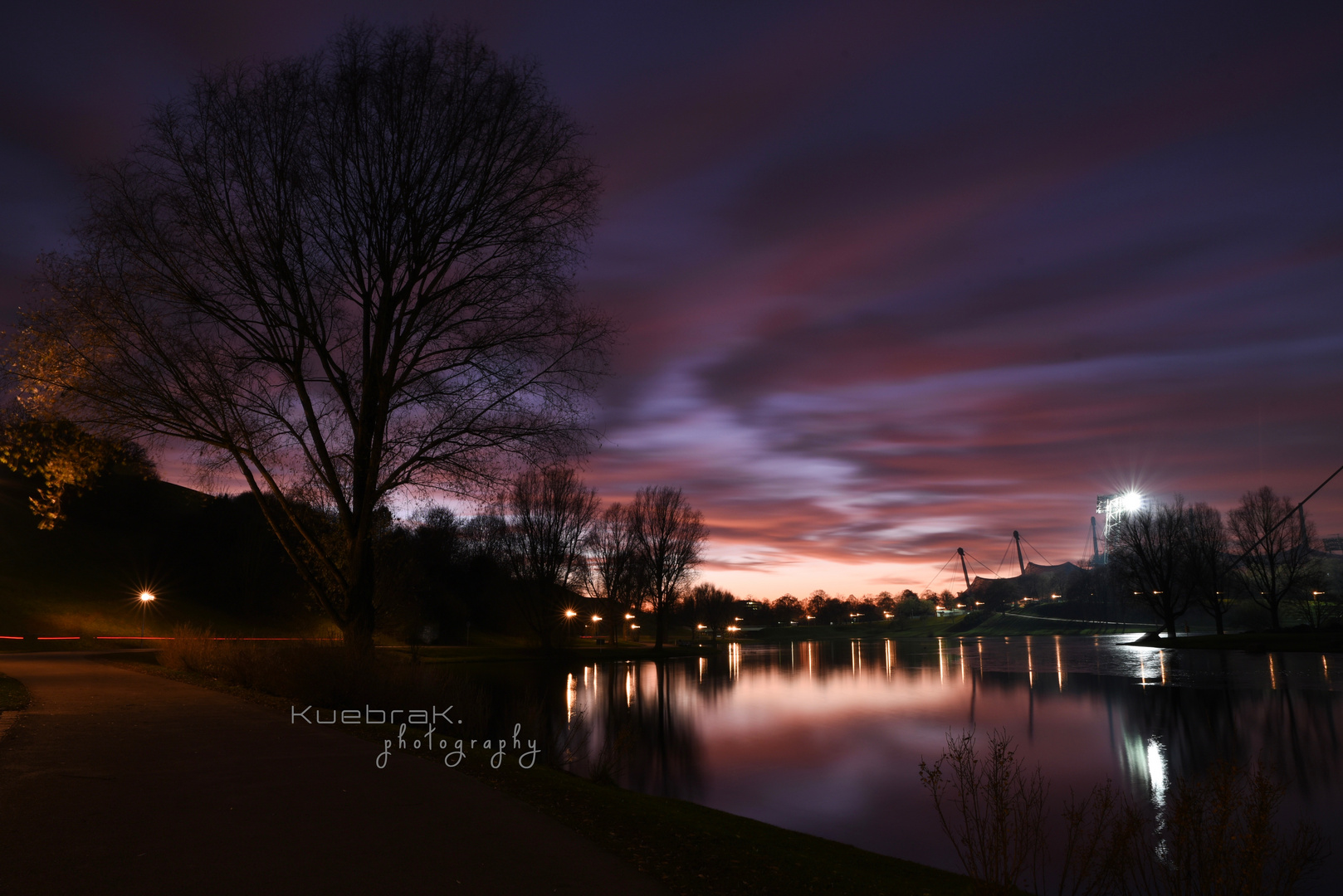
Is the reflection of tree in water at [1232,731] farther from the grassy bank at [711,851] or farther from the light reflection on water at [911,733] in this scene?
the grassy bank at [711,851]

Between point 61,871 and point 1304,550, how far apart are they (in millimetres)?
92625

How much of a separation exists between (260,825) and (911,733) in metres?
20.4

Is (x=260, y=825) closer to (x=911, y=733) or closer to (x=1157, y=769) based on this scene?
(x=1157, y=769)

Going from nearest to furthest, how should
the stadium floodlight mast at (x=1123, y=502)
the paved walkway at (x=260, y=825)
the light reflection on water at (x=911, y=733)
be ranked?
the paved walkway at (x=260, y=825), the light reflection on water at (x=911, y=733), the stadium floodlight mast at (x=1123, y=502)

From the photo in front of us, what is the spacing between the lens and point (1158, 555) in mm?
74000

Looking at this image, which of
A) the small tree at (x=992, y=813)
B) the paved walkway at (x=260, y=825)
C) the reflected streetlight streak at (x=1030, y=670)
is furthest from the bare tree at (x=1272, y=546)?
the paved walkway at (x=260, y=825)

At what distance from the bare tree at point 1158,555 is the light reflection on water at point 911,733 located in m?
28.5

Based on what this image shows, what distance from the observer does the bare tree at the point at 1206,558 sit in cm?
7106

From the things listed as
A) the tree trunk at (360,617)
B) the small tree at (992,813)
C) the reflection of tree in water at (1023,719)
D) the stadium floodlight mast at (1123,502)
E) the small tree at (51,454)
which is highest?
the stadium floodlight mast at (1123,502)

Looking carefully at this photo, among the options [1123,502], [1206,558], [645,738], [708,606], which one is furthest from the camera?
[1123,502]

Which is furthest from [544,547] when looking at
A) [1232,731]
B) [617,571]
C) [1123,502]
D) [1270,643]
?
[1123,502]

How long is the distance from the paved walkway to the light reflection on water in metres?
5.97

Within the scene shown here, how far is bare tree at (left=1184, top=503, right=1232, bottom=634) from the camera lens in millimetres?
71062

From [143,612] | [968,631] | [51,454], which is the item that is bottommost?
[968,631]
